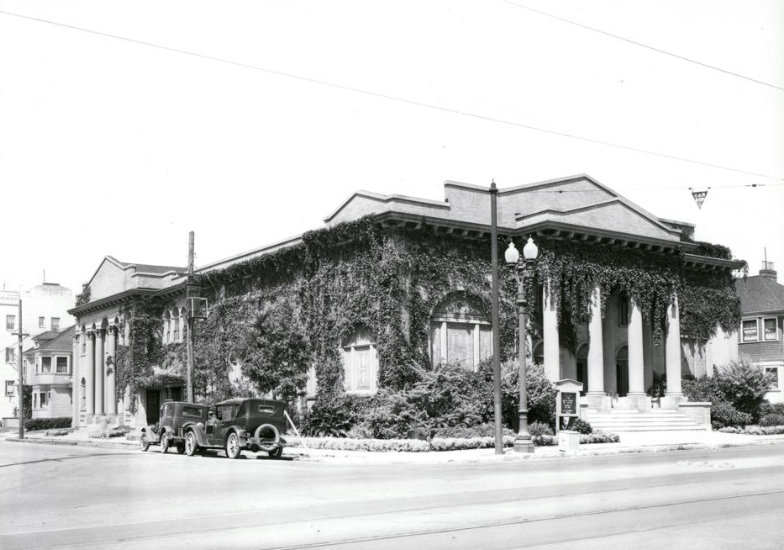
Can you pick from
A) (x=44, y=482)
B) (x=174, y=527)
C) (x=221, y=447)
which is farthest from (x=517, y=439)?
(x=174, y=527)

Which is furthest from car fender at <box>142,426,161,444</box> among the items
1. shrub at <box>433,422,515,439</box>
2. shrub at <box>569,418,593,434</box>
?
shrub at <box>569,418,593,434</box>

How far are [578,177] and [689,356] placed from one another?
11.4 metres

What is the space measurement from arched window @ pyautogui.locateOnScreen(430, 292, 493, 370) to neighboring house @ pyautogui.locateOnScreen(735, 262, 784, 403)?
21.1m

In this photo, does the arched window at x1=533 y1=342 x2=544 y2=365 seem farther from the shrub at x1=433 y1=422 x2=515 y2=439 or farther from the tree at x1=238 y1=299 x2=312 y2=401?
the tree at x1=238 y1=299 x2=312 y2=401

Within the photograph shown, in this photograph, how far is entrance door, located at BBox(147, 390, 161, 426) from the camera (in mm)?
50500

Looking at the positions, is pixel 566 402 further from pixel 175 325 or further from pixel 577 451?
pixel 175 325

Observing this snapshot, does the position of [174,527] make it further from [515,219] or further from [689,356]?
[689,356]

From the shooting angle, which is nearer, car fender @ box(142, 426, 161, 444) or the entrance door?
car fender @ box(142, 426, 161, 444)

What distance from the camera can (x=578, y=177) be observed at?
38.5 metres

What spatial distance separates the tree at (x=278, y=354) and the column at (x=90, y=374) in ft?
74.9

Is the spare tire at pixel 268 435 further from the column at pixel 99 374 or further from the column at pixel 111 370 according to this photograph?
the column at pixel 99 374

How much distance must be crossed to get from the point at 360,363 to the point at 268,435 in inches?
365

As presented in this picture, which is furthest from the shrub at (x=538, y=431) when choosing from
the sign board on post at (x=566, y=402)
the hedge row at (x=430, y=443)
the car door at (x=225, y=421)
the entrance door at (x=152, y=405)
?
the entrance door at (x=152, y=405)

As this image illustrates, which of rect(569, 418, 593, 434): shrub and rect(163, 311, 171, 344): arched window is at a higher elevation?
rect(163, 311, 171, 344): arched window
